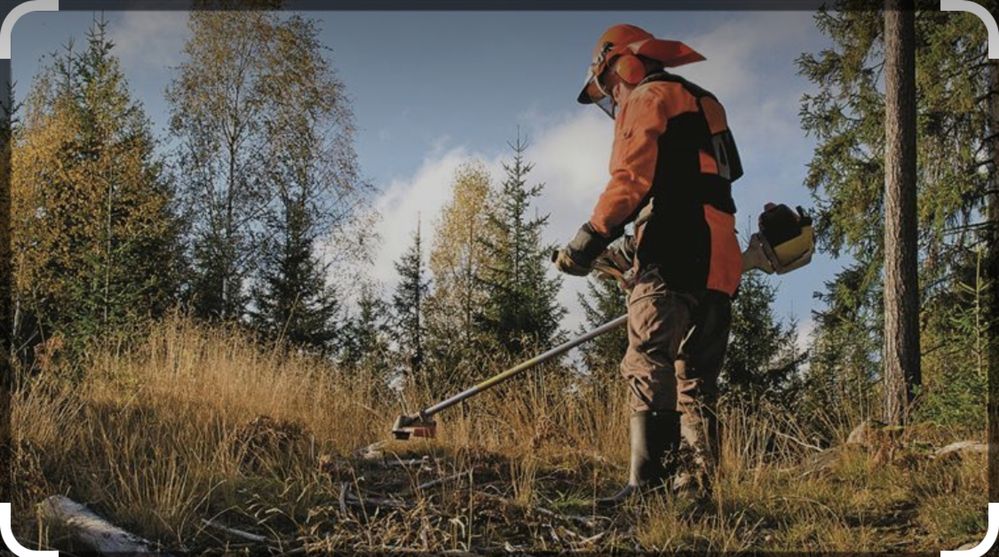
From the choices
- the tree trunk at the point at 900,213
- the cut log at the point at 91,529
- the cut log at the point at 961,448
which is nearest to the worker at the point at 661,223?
the cut log at the point at 961,448

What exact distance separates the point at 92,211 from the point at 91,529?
26.8 feet

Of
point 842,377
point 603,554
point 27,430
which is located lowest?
point 603,554

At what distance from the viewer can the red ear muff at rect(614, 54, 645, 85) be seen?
3998 mm

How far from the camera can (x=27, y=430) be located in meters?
5.03

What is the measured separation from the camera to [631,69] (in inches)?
157

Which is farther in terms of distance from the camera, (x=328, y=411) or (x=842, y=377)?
(x=842, y=377)

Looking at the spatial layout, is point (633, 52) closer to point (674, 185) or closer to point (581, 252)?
point (674, 185)

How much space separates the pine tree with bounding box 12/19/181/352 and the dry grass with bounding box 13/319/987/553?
8.98 ft

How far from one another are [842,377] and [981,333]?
2.41 metres

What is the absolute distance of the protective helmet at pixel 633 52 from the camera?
3.99 meters

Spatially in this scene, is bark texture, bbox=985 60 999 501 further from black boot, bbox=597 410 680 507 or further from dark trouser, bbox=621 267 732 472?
black boot, bbox=597 410 680 507

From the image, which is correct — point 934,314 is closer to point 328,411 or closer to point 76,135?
point 328,411

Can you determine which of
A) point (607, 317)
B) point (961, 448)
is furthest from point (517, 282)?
point (961, 448)

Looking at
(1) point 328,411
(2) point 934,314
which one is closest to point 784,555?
(1) point 328,411
